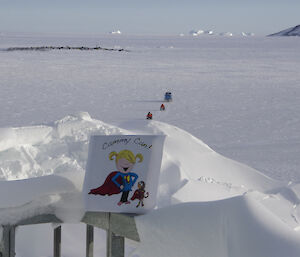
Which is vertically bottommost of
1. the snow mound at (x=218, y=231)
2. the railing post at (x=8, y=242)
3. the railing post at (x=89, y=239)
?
the railing post at (x=89, y=239)

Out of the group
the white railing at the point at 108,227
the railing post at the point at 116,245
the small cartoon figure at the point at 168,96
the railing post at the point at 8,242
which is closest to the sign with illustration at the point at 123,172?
the white railing at the point at 108,227

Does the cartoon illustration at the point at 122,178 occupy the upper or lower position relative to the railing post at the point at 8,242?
upper

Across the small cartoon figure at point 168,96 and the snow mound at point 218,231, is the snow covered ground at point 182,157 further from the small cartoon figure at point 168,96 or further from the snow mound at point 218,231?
the small cartoon figure at point 168,96

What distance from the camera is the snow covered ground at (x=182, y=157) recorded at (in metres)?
3.33

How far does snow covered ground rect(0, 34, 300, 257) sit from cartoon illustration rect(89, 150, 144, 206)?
23 cm

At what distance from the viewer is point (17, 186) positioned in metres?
3.53

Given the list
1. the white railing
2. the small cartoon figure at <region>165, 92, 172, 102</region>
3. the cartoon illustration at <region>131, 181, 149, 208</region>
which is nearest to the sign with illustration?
the cartoon illustration at <region>131, 181, 149, 208</region>

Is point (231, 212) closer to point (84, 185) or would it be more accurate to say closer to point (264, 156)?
point (84, 185)

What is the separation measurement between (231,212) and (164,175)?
8.19 ft

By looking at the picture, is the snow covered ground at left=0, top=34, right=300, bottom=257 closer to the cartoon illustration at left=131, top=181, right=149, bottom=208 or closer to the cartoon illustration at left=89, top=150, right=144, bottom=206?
the cartoon illustration at left=131, top=181, right=149, bottom=208

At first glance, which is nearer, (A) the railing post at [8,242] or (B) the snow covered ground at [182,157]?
(B) the snow covered ground at [182,157]

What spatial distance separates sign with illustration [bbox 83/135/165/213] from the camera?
11.2 ft

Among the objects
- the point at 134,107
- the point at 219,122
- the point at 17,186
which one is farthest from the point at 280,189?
the point at 134,107

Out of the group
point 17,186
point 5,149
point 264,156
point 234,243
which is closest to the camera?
point 234,243
